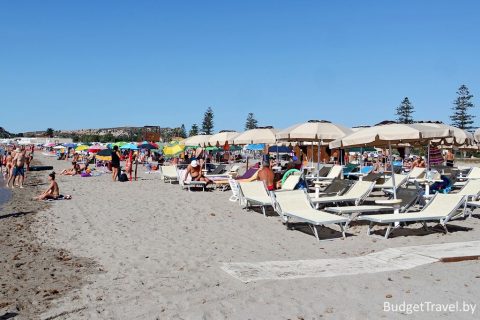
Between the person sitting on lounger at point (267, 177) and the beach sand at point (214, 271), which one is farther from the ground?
the person sitting on lounger at point (267, 177)

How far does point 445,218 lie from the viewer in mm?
6797

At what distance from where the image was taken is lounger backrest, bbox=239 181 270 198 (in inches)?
377

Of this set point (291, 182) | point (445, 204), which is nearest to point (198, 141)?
point (291, 182)

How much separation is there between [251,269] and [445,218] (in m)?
3.51

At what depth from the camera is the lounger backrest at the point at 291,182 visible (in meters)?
10.1

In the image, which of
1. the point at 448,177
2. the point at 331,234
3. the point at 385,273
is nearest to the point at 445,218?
the point at 331,234

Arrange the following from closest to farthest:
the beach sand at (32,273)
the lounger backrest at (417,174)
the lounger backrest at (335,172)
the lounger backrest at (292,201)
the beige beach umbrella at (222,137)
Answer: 1. the beach sand at (32,273)
2. the lounger backrest at (292,201)
3. the lounger backrest at (417,174)
4. the lounger backrest at (335,172)
5. the beige beach umbrella at (222,137)

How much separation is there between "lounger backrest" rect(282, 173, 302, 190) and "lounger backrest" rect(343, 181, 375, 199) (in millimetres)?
1213

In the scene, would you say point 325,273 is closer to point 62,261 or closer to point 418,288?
point 418,288

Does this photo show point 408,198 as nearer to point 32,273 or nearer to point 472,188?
point 472,188

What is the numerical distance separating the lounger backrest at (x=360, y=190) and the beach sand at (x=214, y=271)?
156 cm

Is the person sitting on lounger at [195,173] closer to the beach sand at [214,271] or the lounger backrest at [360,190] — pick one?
the beach sand at [214,271]

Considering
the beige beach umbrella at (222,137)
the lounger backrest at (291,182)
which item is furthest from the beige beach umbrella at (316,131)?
the beige beach umbrella at (222,137)

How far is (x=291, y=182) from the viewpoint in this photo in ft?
33.5
